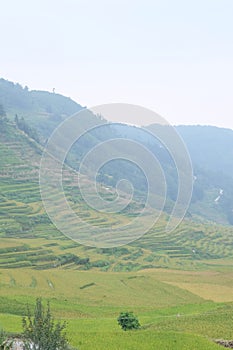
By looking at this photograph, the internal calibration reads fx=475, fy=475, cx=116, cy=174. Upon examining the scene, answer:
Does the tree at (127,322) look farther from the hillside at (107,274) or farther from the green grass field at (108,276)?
the green grass field at (108,276)

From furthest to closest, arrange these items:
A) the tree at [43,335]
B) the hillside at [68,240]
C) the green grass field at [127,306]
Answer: the hillside at [68,240]
the green grass field at [127,306]
the tree at [43,335]

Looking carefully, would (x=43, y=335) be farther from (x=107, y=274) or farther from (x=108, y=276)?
(x=107, y=274)

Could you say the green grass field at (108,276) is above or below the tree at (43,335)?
below

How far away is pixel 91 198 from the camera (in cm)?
5681

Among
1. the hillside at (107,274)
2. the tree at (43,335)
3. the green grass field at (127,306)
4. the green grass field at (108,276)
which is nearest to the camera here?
the tree at (43,335)

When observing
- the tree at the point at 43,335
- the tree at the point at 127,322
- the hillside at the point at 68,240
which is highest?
the tree at the point at 43,335

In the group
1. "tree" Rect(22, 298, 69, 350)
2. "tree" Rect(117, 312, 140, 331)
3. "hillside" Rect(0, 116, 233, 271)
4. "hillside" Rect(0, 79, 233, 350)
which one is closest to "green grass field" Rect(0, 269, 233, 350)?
"hillside" Rect(0, 79, 233, 350)

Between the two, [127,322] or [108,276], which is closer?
[127,322]

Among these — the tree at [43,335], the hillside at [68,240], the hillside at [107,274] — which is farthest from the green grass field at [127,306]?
the hillside at [68,240]

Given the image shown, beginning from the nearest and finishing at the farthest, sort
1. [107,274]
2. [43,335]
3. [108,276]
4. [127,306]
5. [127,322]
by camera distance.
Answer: [43,335]
[127,322]
[127,306]
[108,276]
[107,274]

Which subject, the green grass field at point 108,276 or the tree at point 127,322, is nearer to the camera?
the green grass field at point 108,276

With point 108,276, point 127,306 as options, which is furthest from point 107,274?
point 127,306

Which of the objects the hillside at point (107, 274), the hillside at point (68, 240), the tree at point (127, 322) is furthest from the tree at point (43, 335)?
the hillside at point (68, 240)

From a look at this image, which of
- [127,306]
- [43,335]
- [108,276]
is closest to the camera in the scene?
[43,335]
